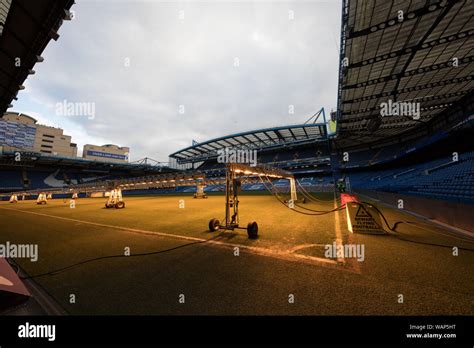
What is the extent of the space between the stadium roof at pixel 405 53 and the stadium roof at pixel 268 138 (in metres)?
25.9

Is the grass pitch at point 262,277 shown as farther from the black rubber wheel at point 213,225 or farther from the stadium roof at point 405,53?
the stadium roof at point 405,53

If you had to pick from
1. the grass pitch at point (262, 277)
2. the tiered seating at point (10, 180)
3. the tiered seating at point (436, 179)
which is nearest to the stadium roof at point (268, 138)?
the tiered seating at point (436, 179)

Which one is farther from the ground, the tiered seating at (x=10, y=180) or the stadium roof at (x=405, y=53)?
the stadium roof at (x=405, y=53)

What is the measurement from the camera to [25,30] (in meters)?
5.19

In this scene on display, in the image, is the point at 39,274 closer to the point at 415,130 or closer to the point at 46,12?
the point at 46,12

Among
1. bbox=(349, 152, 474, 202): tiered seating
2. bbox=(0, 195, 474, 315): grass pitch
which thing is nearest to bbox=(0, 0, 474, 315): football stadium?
bbox=(0, 195, 474, 315): grass pitch

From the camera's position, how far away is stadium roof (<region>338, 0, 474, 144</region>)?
31.2 feet

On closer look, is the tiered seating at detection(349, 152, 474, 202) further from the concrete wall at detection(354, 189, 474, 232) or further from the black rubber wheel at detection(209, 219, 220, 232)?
the black rubber wheel at detection(209, 219, 220, 232)

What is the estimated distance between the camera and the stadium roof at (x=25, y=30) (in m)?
4.73

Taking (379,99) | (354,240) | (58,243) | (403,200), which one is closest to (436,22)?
(379,99)

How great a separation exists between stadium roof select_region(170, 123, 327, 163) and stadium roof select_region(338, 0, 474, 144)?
84.9ft

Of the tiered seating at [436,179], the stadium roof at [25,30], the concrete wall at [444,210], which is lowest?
the concrete wall at [444,210]

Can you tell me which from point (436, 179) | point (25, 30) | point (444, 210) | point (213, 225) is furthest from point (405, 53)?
point (25, 30)
